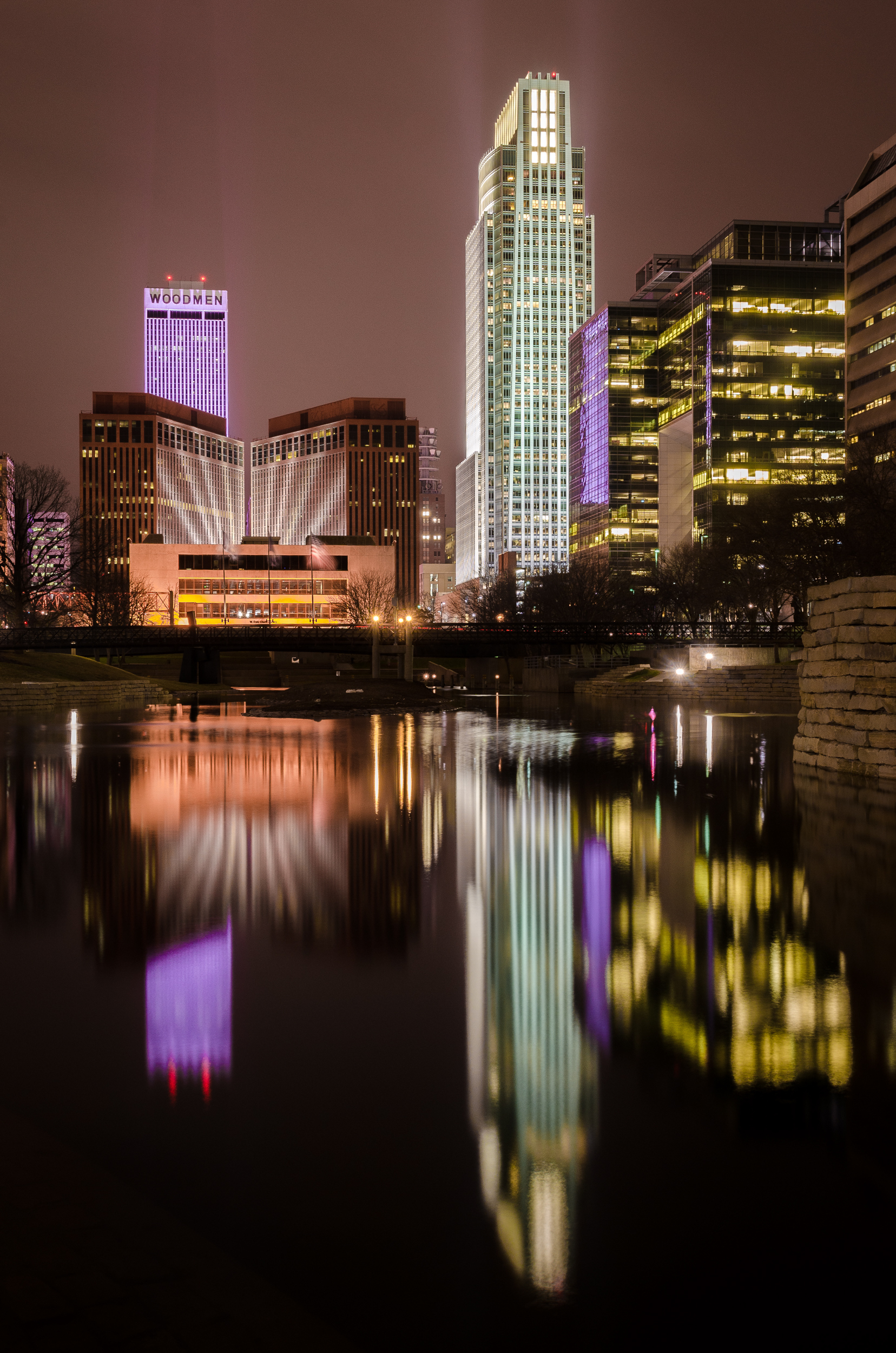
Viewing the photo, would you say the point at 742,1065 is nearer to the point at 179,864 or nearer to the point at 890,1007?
the point at 890,1007

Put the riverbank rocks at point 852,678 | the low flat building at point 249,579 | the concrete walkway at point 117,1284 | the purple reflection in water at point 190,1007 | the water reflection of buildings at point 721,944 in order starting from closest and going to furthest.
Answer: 1. the concrete walkway at point 117,1284
2. the purple reflection in water at point 190,1007
3. the water reflection of buildings at point 721,944
4. the riverbank rocks at point 852,678
5. the low flat building at point 249,579

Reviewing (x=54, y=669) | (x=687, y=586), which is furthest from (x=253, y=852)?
(x=687, y=586)

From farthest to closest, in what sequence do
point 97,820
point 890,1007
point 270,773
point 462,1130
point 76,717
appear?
point 76,717, point 270,773, point 97,820, point 890,1007, point 462,1130

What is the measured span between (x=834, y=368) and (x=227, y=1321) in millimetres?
203713

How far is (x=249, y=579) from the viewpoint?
163000mm

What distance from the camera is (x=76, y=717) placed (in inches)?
1641

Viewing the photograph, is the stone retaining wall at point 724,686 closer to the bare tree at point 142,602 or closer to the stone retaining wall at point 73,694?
the stone retaining wall at point 73,694

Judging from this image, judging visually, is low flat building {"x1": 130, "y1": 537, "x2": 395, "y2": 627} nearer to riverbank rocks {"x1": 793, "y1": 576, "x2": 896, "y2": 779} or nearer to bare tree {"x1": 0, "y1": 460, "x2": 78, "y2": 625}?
bare tree {"x1": 0, "y1": 460, "x2": 78, "y2": 625}

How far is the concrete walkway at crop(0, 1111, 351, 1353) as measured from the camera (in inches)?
120

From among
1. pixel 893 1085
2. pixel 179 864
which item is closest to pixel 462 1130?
pixel 893 1085

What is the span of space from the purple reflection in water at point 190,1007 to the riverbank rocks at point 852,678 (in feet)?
42.5

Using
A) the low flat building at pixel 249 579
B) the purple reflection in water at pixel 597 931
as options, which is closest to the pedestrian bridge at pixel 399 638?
the purple reflection in water at pixel 597 931

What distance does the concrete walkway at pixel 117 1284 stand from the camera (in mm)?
3061

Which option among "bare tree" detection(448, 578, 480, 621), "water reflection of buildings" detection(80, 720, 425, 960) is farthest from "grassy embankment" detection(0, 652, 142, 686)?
"bare tree" detection(448, 578, 480, 621)
